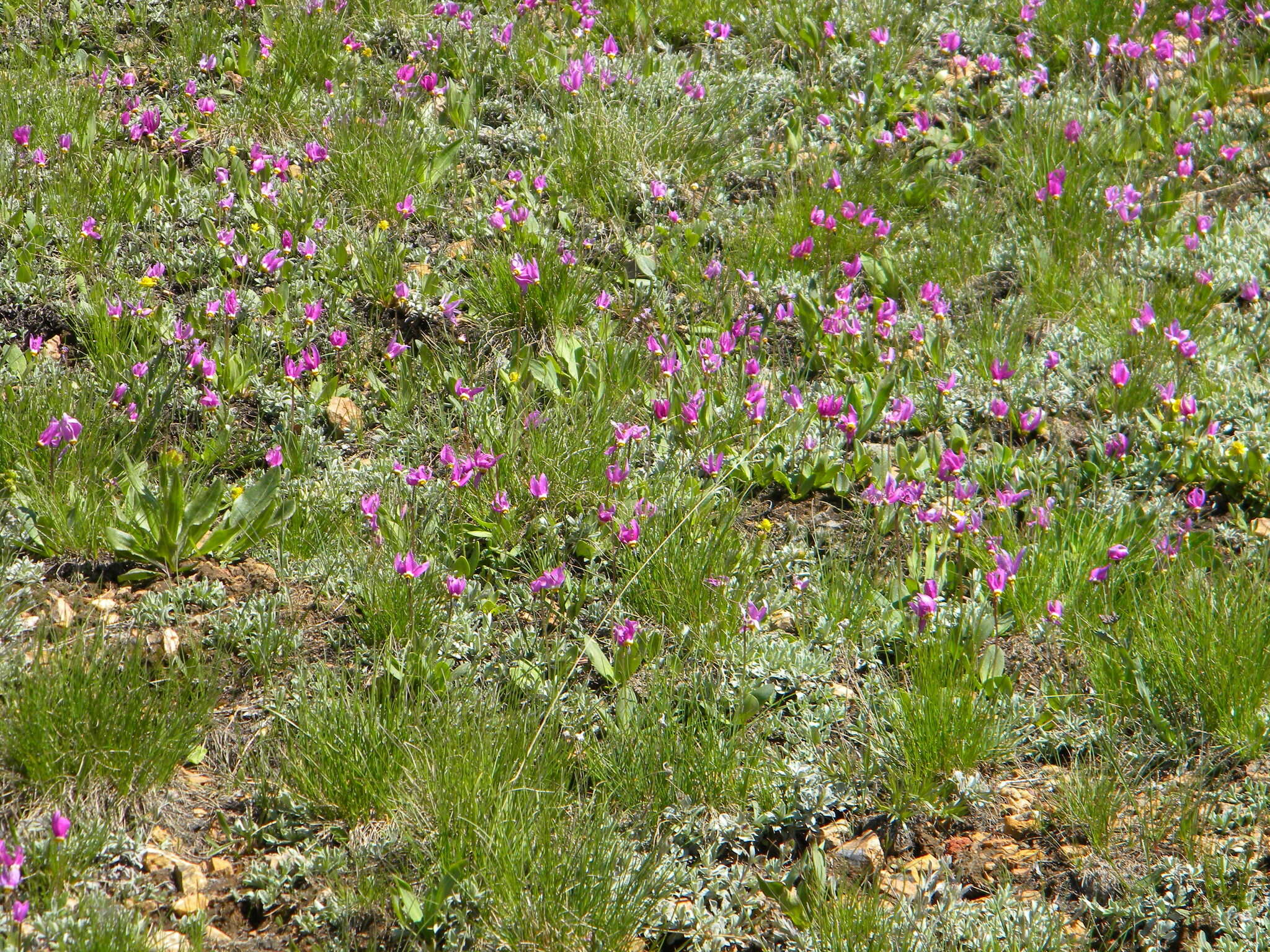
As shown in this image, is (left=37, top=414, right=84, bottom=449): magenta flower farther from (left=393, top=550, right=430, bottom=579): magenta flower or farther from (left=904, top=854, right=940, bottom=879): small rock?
(left=904, top=854, right=940, bottom=879): small rock

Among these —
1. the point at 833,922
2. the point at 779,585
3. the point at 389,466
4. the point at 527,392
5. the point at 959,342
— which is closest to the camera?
the point at 833,922

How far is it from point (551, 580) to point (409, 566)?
43cm

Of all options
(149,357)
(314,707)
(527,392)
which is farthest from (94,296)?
(314,707)

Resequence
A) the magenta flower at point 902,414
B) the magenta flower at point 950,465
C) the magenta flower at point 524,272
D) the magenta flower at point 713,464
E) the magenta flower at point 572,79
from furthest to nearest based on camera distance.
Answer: the magenta flower at point 572,79 → the magenta flower at point 524,272 → the magenta flower at point 902,414 → the magenta flower at point 713,464 → the magenta flower at point 950,465

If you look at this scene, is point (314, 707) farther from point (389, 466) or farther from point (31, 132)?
point (31, 132)

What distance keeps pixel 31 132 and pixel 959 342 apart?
4157 millimetres

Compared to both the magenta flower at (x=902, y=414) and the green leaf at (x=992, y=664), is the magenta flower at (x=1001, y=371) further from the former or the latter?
the green leaf at (x=992, y=664)

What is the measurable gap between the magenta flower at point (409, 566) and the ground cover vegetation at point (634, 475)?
3 cm

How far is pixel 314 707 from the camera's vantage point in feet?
9.32

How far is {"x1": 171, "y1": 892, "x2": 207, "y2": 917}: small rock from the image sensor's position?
2.53 m

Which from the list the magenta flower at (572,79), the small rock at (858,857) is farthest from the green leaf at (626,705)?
the magenta flower at (572,79)

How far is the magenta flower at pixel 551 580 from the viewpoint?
128 inches

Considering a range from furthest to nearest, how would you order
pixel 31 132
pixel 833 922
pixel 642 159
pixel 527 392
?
1. pixel 642 159
2. pixel 31 132
3. pixel 527 392
4. pixel 833 922

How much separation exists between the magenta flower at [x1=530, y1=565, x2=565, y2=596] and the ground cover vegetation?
0.36 feet
